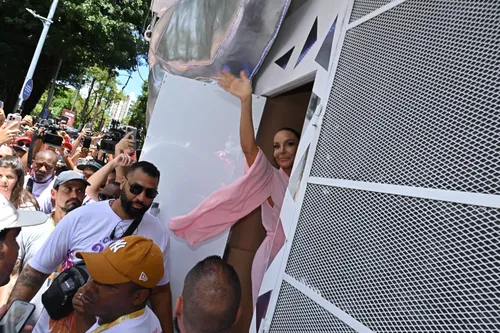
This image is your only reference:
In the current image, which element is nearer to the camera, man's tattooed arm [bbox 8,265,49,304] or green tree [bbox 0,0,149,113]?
man's tattooed arm [bbox 8,265,49,304]

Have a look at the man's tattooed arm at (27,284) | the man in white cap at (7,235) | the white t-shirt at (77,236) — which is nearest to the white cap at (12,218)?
the man in white cap at (7,235)

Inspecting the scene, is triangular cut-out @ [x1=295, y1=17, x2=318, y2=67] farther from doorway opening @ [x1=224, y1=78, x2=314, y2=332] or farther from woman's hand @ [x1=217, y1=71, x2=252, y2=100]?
doorway opening @ [x1=224, y1=78, x2=314, y2=332]

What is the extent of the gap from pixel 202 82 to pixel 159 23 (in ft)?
3.19

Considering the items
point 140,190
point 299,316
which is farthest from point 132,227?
point 299,316

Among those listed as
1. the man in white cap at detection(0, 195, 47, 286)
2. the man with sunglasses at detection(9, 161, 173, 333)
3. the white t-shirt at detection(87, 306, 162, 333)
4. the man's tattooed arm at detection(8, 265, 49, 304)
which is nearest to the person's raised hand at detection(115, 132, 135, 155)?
the man with sunglasses at detection(9, 161, 173, 333)

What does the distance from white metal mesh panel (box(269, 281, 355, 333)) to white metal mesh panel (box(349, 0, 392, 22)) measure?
140cm

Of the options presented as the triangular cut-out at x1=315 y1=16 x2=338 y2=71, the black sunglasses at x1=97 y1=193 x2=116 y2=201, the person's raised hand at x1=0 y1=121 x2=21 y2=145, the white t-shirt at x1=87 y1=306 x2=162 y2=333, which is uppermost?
the triangular cut-out at x1=315 y1=16 x2=338 y2=71

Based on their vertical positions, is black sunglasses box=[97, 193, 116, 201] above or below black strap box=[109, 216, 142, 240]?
above

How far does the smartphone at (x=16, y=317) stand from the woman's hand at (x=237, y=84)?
1916mm

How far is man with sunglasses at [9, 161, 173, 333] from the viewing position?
264 cm

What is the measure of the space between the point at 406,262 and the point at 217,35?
2.52 metres

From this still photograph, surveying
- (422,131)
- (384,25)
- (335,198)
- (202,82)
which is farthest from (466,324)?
(202,82)

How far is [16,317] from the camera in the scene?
1.78 meters

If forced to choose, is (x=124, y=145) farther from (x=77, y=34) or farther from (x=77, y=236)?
(x=77, y=34)
